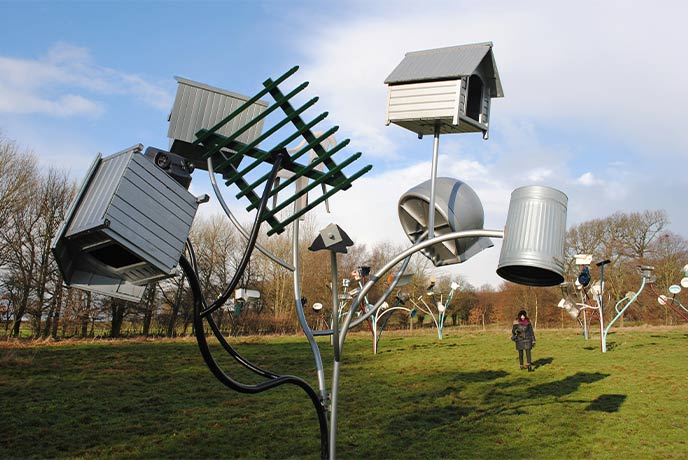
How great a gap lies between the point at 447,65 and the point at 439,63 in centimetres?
13

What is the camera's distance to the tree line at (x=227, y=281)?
26969mm

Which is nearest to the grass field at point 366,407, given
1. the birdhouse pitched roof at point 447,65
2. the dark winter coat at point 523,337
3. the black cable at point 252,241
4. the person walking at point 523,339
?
the person walking at point 523,339

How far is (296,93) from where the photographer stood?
482 centimetres

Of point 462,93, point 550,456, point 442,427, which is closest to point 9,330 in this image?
point 442,427

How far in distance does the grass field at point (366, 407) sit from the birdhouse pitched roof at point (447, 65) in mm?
5441

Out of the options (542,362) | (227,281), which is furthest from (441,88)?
(227,281)

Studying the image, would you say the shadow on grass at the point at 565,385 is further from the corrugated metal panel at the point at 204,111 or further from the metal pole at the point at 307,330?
the corrugated metal panel at the point at 204,111

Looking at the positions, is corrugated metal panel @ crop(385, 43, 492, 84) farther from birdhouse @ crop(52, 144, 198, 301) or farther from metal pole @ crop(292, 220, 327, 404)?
birdhouse @ crop(52, 144, 198, 301)

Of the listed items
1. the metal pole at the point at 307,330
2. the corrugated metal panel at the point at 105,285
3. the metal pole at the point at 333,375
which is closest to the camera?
the corrugated metal panel at the point at 105,285

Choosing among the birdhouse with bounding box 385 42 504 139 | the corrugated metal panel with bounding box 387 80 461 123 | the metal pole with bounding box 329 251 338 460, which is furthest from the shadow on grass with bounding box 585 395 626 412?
the corrugated metal panel with bounding box 387 80 461 123

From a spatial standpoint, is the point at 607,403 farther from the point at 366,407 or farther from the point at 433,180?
the point at 433,180

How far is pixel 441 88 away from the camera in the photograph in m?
5.83

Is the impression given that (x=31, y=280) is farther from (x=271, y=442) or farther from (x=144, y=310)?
(x=271, y=442)

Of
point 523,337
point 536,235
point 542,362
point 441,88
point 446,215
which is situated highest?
point 441,88
